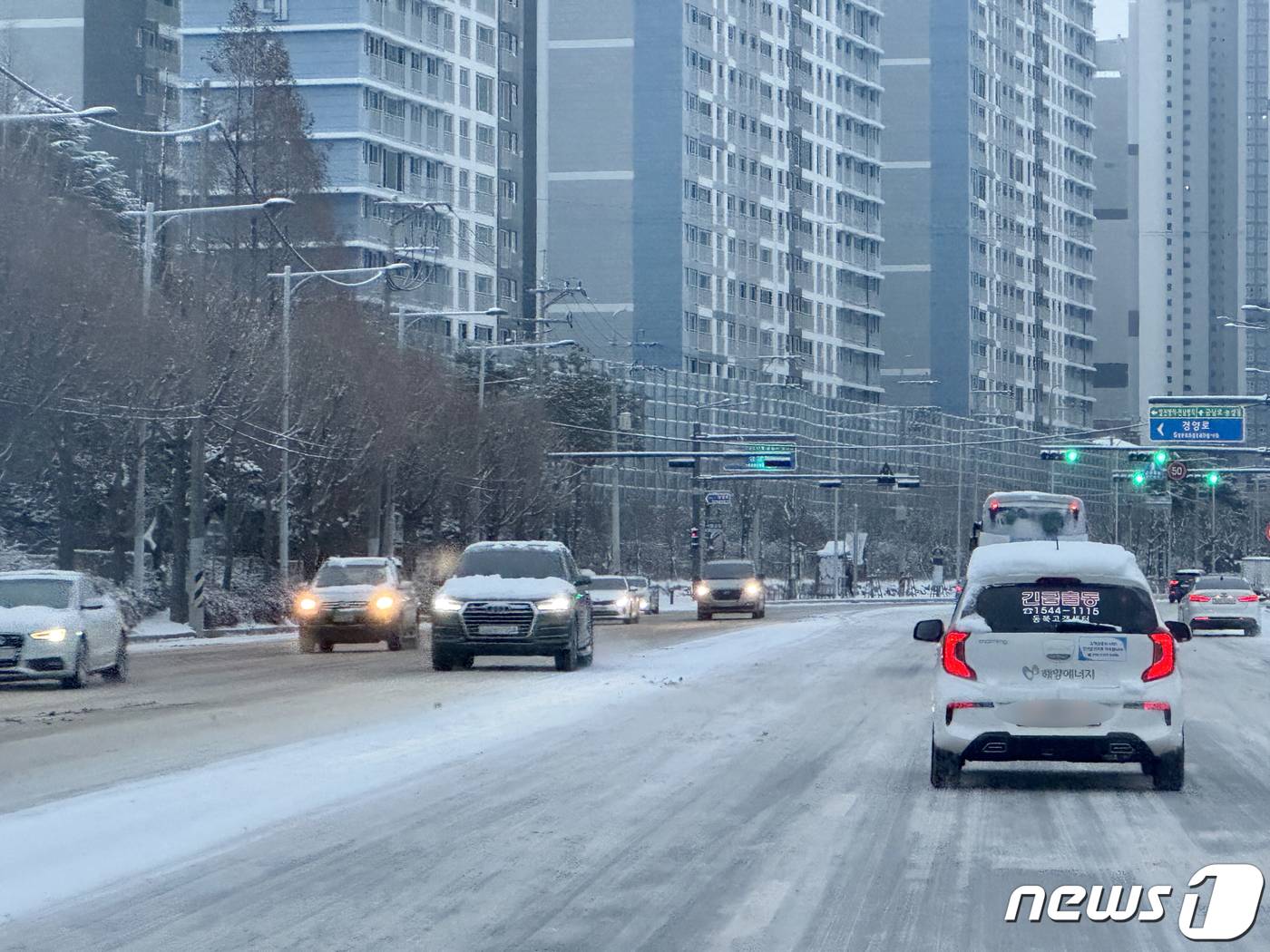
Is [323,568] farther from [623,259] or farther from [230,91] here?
[623,259]

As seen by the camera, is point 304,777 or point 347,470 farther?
point 347,470

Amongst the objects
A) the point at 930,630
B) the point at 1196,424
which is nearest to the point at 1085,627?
the point at 930,630

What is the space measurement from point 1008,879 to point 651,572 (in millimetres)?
93523

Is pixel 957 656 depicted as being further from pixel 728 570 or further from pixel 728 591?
pixel 728 570

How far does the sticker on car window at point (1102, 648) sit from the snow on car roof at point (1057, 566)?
43 centimetres

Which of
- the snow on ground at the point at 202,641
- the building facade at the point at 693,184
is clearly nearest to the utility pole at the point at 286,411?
the snow on ground at the point at 202,641

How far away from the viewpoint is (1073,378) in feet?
584

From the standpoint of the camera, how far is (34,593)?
90.7 feet

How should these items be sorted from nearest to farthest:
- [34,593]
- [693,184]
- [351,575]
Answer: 1. [34,593]
2. [351,575]
3. [693,184]

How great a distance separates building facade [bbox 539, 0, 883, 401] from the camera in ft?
397

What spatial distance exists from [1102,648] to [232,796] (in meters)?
6.03

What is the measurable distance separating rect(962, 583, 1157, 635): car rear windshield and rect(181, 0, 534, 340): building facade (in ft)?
274

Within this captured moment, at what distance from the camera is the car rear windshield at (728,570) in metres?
66.6

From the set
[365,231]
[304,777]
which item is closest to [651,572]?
[365,231]
